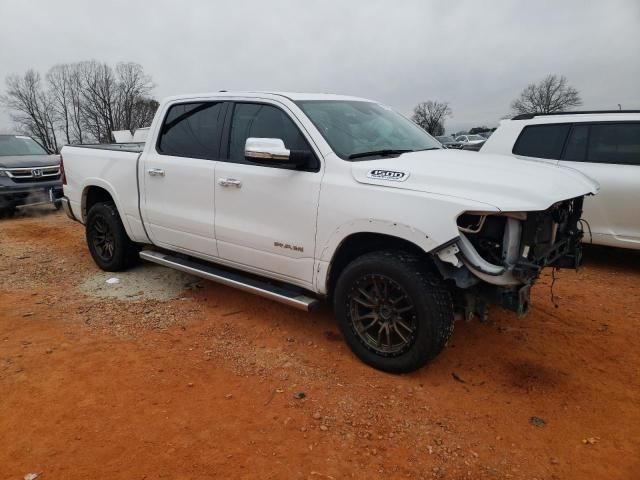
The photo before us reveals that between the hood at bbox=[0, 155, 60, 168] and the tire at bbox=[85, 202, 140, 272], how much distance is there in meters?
5.24

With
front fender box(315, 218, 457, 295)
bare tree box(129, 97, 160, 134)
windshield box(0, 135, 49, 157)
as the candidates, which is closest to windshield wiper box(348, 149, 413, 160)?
front fender box(315, 218, 457, 295)

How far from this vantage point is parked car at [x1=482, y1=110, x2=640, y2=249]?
17.4 feet

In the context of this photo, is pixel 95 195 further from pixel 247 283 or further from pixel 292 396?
pixel 292 396

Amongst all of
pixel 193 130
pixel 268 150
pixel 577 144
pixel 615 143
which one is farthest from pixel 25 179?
pixel 615 143

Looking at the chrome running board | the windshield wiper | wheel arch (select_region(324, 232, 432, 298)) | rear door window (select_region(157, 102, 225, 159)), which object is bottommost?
the chrome running board

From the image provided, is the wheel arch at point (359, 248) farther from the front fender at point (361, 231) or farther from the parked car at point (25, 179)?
the parked car at point (25, 179)

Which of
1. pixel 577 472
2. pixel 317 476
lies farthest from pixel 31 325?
pixel 577 472

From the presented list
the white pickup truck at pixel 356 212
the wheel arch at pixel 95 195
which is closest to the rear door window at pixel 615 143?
the white pickup truck at pixel 356 212

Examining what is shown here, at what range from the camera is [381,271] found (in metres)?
3.16

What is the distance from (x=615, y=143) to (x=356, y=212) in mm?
4124

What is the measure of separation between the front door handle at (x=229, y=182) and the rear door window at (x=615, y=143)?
437 cm

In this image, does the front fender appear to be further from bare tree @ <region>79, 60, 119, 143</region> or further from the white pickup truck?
bare tree @ <region>79, 60, 119, 143</region>

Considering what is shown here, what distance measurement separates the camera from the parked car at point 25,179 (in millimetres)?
9156

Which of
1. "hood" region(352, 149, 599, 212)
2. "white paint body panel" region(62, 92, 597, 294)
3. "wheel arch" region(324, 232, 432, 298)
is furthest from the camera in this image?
"wheel arch" region(324, 232, 432, 298)
